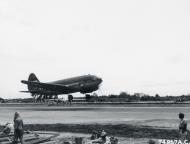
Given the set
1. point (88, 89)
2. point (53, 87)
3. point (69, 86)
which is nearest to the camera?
point (88, 89)

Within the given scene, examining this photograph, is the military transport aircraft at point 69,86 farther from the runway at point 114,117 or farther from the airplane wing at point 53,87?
the runway at point 114,117

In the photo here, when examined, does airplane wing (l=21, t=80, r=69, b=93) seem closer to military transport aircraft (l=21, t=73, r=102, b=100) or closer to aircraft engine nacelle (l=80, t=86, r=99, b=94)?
military transport aircraft (l=21, t=73, r=102, b=100)

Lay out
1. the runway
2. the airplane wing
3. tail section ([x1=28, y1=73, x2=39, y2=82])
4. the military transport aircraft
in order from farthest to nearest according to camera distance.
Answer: tail section ([x1=28, y1=73, x2=39, y2=82]) → the airplane wing → the military transport aircraft → the runway

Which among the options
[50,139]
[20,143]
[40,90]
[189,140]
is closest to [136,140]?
[189,140]

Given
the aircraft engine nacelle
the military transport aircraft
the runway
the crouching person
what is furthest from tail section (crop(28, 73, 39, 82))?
the crouching person

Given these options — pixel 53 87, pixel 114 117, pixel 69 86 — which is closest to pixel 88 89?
pixel 69 86

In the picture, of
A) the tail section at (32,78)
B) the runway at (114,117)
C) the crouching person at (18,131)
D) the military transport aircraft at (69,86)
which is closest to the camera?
the crouching person at (18,131)

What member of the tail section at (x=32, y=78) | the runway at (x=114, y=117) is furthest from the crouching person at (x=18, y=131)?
the tail section at (x=32, y=78)

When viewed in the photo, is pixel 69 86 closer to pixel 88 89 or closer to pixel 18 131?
pixel 88 89

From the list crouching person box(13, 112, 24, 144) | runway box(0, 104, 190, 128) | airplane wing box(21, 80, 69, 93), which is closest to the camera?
crouching person box(13, 112, 24, 144)

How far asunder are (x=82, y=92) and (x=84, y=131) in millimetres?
52790

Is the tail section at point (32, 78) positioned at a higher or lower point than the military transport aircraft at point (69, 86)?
higher

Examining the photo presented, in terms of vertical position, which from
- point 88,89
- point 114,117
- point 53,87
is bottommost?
point 114,117

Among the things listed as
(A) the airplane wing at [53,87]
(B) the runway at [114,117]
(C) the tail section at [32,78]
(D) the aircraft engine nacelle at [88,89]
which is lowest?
(B) the runway at [114,117]
